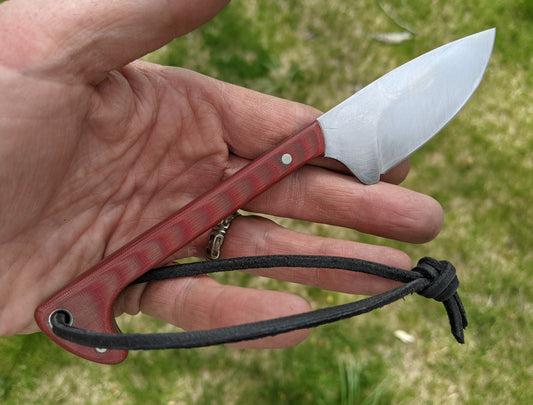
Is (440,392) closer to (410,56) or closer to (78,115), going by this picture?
(410,56)

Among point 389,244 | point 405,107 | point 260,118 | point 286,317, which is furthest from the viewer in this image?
point 389,244

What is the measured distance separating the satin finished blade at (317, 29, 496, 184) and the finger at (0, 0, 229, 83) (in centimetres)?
59

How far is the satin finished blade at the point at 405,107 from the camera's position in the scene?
5.44 feet

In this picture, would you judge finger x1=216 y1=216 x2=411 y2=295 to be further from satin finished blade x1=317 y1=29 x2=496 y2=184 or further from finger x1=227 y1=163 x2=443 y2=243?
satin finished blade x1=317 y1=29 x2=496 y2=184

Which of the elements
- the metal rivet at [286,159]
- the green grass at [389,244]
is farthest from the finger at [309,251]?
the green grass at [389,244]

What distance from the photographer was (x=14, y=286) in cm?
160

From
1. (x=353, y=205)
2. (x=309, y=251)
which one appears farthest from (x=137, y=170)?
(x=353, y=205)

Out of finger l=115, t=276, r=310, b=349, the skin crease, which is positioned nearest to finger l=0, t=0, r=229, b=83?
the skin crease

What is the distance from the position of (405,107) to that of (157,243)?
974 mm

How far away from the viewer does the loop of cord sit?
4.36 feet

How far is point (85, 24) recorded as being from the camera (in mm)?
1389

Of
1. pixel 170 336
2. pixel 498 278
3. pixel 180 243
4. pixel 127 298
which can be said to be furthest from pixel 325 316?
pixel 498 278

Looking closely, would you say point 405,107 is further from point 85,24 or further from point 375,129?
point 85,24

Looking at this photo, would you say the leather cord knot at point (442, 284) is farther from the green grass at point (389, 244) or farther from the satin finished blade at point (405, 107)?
the green grass at point (389, 244)
